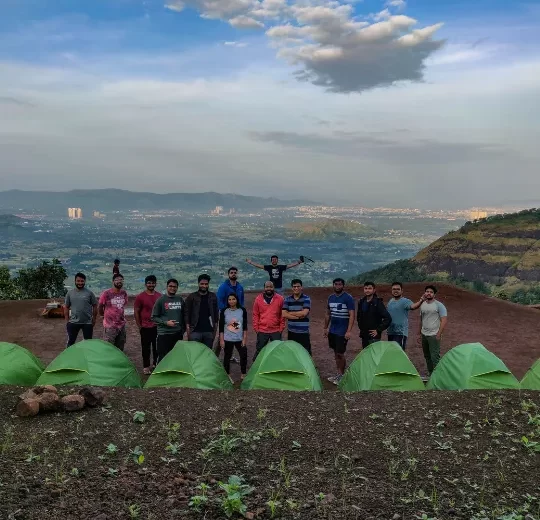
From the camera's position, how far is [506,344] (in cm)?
1391

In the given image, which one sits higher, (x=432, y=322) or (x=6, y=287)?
(x=432, y=322)

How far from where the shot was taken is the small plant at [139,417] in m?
5.54

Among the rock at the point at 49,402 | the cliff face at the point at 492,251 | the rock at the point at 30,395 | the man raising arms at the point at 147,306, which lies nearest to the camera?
the rock at the point at 49,402

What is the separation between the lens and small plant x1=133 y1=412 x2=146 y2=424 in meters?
5.54

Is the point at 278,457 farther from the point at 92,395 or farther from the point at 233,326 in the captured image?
the point at 233,326

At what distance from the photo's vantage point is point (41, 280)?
25500 millimetres

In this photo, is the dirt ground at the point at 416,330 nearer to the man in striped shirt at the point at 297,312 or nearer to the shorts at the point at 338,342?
the shorts at the point at 338,342

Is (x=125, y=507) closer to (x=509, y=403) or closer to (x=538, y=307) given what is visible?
(x=509, y=403)

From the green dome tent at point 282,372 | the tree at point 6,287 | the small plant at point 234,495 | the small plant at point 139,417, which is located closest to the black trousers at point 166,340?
the green dome tent at point 282,372

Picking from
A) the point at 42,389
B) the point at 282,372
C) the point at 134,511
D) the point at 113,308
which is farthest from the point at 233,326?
the point at 134,511

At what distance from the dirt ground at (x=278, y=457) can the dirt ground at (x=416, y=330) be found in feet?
12.6

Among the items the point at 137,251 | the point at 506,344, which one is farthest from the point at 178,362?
the point at 137,251

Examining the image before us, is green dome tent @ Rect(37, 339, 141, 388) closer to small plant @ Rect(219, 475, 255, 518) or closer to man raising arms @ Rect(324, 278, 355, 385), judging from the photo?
man raising arms @ Rect(324, 278, 355, 385)

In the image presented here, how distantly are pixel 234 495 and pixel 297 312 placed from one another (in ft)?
16.1
